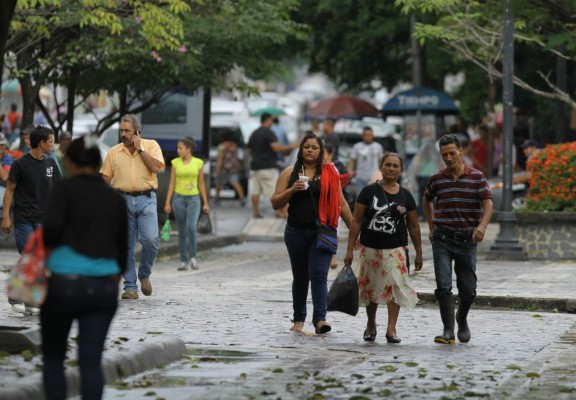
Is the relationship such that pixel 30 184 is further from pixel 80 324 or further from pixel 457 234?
pixel 80 324

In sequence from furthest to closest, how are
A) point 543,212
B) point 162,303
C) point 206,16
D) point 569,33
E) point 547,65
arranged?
point 547,65, point 206,16, point 569,33, point 543,212, point 162,303

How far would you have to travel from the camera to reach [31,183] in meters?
14.0

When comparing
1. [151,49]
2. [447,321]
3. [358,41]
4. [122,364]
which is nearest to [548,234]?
[151,49]

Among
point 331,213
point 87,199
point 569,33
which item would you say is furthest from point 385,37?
point 87,199

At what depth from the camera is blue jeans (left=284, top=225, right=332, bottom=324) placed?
13039 millimetres

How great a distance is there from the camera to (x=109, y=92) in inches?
1051

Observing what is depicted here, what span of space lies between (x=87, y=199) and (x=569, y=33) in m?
17.0

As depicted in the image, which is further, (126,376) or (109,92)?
(109,92)

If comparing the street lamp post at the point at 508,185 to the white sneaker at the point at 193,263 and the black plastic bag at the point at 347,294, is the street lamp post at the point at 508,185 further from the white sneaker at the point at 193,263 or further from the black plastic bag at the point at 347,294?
the black plastic bag at the point at 347,294

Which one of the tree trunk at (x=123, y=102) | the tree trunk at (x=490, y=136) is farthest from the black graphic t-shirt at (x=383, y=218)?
the tree trunk at (x=490, y=136)

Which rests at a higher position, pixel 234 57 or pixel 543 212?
pixel 234 57

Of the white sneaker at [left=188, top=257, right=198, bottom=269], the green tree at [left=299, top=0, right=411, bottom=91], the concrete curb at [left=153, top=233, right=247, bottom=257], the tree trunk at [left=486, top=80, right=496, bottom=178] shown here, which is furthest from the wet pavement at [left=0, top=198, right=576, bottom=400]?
the green tree at [left=299, top=0, right=411, bottom=91]

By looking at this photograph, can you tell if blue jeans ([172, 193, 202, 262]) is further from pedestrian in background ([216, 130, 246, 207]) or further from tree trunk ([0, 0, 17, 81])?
pedestrian in background ([216, 130, 246, 207])

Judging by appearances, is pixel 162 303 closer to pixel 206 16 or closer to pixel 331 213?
pixel 331 213
